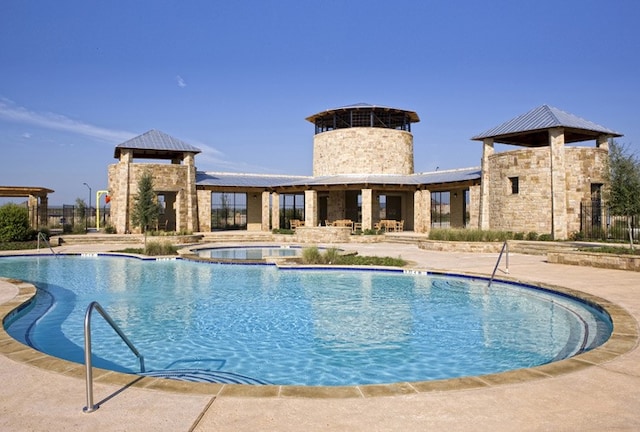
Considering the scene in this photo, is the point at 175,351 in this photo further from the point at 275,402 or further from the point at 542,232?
the point at 542,232

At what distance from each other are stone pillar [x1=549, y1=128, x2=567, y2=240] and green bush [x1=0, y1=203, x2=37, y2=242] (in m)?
24.3

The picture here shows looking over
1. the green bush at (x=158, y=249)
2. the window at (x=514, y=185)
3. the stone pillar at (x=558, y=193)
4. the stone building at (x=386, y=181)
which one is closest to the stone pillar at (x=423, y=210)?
the stone building at (x=386, y=181)

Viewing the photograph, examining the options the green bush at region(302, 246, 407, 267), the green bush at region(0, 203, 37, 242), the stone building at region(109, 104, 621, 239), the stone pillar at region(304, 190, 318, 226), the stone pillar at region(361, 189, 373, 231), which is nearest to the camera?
the green bush at region(302, 246, 407, 267)

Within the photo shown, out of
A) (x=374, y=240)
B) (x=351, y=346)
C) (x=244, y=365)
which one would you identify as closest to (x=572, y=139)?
(x=374, y=240)

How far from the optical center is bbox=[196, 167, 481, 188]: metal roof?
26270 millimetres

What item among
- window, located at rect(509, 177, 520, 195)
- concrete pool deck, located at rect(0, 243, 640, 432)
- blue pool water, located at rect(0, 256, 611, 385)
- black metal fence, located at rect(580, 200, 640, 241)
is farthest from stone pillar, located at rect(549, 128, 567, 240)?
concrete pool deck, located at rect(0, 243, 640, 432)

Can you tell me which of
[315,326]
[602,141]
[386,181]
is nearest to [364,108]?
[386,181]

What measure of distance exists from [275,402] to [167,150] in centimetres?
2543

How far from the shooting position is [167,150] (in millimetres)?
26703

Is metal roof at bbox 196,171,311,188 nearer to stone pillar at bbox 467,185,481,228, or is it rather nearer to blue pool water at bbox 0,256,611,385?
stone pillar at bbox 467,185,481,228

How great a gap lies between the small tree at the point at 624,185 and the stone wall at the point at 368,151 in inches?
622

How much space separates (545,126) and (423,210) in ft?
30.9

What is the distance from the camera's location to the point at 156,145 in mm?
26422

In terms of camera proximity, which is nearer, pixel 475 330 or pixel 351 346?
pixel 351 346
